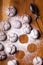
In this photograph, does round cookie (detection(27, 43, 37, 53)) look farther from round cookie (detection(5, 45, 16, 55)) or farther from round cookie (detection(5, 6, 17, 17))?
round cookie (detection(5, 6, 17, 17))

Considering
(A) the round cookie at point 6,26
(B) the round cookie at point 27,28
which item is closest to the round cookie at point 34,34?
(B) the round cookie at point 27,28

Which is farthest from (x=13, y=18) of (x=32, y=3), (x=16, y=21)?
(x=32, y=3)

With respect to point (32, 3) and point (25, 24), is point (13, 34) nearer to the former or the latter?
point (25, 24)

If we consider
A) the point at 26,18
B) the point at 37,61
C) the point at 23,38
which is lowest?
the point at 37,61

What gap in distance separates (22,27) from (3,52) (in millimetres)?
179

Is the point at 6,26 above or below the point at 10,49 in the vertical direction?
above

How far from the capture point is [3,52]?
1311 millimetres

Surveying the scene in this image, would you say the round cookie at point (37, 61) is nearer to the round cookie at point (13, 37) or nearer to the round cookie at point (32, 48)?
the round cookie at point (32, 48)

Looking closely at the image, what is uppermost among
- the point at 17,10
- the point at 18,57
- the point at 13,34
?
the point at 17,10

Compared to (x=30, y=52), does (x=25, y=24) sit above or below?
above

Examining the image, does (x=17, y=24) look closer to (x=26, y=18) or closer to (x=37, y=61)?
(x=26, y=18)

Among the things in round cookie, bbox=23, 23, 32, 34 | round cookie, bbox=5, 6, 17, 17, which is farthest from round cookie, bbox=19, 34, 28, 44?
round cookie, bbox=5, 6, 17, 17

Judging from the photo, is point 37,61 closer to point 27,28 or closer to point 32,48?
point 32,48

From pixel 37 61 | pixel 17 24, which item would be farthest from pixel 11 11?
pixel 37 61
